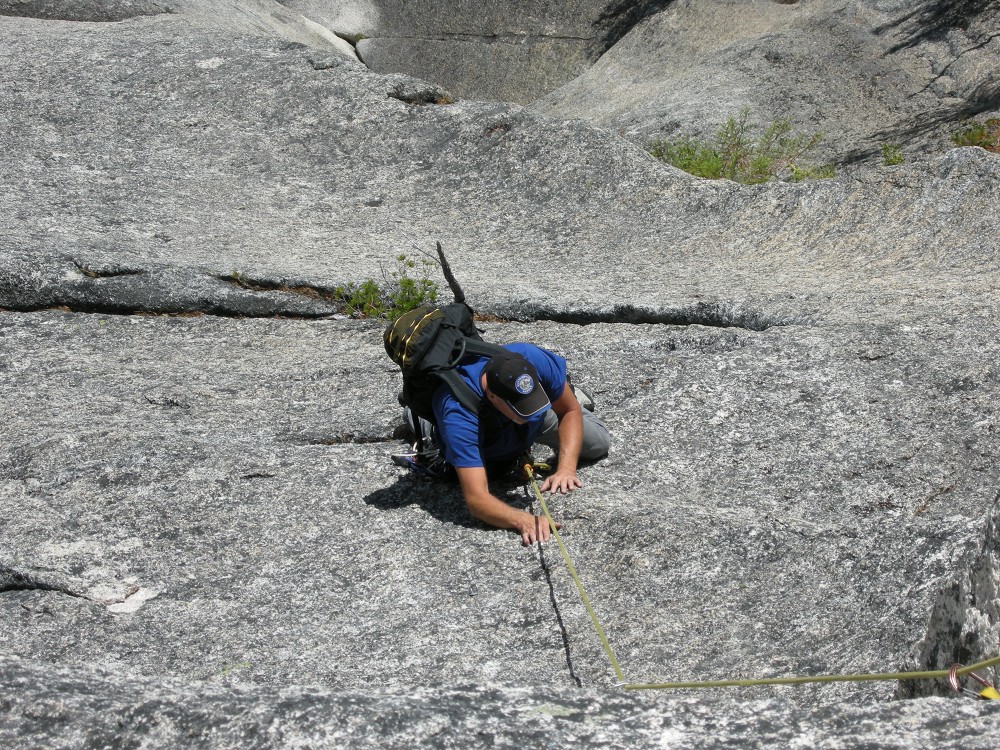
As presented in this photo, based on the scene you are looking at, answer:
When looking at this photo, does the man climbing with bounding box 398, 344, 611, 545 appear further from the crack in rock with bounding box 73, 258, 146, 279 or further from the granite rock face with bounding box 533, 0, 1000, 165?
the granite rock face with bounding box 533, 0, 1000, 165

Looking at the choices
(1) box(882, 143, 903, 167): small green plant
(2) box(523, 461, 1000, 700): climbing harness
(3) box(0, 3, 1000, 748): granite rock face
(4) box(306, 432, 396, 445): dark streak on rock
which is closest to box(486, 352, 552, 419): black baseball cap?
(2) box(523, 461, 1000, 700): climbing harness

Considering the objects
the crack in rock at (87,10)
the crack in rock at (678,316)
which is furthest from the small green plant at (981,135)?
the crack in rock at (87,10)

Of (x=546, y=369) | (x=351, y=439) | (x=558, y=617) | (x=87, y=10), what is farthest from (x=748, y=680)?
(x=87, y=10)

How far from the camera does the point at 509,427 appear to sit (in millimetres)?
5195

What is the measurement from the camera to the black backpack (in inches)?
195

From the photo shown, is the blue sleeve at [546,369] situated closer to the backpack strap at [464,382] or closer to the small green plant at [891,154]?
the backpack strap at [464,382]

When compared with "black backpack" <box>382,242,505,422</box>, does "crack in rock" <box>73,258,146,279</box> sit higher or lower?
lower

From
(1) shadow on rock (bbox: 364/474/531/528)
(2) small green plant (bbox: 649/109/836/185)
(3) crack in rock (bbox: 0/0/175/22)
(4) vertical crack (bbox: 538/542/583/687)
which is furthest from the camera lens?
(3) crack in rock (bbox: 0/0/175/22)

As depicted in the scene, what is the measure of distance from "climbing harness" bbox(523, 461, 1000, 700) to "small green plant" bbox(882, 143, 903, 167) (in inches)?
Result: 268

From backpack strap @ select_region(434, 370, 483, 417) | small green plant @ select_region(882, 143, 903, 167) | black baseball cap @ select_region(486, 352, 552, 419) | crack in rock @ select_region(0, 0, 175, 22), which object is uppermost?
small green plant @ select_region(882, 143, 903, 167)

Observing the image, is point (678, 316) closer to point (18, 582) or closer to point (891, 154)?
point (18, 582)

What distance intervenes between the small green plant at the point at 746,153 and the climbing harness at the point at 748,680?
6.39 metres

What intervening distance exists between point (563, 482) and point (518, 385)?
70cm

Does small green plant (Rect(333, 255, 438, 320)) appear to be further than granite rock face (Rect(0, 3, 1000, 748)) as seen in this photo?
Yes
